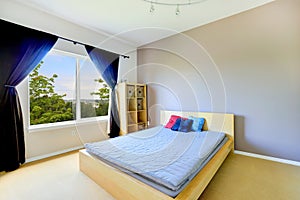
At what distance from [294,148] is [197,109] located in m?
1.70

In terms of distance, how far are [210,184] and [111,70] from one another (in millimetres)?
3164

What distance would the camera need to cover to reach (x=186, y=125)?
323 cm

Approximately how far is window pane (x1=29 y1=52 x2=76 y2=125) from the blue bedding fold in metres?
1.46

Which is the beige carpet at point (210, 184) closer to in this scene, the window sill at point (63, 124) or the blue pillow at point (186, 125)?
the window sill at point (63, 124)

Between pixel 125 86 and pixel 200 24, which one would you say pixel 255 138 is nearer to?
pixel 200 24

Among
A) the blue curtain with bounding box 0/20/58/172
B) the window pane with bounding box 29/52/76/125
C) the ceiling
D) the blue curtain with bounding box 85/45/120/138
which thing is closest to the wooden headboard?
the blue curtain with bounding box 85/45/120/138

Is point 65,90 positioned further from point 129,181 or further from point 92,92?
point 129,181

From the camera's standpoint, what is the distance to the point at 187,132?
10.3 ft

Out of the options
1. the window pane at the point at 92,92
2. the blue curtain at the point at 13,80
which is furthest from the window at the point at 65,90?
the blue curtain at the point at 13,80

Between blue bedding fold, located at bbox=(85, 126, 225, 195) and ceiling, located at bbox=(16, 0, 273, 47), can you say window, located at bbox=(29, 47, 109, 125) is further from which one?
blue bedding fold, located at bbox=(85, 126, 225, 195)

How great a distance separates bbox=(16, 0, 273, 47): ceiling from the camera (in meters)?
2.62

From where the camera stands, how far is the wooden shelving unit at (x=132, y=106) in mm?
3887

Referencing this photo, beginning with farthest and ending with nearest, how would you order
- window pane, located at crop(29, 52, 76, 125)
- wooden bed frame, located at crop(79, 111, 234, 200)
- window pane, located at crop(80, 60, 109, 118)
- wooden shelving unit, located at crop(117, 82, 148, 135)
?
wooden shelving unit, located at crop(117, 82, 148, 135)
window pane, located at crop(80, 60, 109, 118)
window pane, located at crop(29, 52, 76, 125)
wooden bed frame, located at crop(79, 111, 234, 200)

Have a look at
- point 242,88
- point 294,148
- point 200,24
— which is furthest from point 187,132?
point 200,24
